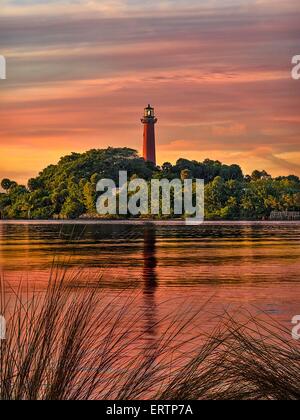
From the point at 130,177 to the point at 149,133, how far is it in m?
12.7

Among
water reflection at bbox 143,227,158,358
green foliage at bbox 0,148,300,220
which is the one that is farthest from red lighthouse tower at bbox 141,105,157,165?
water reflection at bbox 143,227,158,358

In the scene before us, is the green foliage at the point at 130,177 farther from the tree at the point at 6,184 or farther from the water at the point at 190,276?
the water at the point at 190,276

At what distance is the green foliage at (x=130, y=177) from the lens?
9819 cm

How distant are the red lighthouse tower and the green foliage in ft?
7.15

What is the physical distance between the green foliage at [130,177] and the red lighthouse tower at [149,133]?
85.8 inches

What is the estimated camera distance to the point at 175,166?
109m

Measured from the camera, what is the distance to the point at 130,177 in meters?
103

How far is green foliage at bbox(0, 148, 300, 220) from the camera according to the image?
98.2 meters

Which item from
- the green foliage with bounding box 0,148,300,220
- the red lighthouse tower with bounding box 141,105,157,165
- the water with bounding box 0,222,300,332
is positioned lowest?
the water with bounding box 0,222,300,332

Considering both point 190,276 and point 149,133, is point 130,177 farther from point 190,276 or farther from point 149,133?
point 190,276

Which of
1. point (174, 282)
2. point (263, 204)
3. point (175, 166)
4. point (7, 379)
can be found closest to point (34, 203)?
point (175, 166)

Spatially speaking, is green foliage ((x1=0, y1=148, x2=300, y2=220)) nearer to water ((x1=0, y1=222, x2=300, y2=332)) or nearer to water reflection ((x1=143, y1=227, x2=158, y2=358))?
water ((x1=0, y1=222, x2=300, y2=332))
